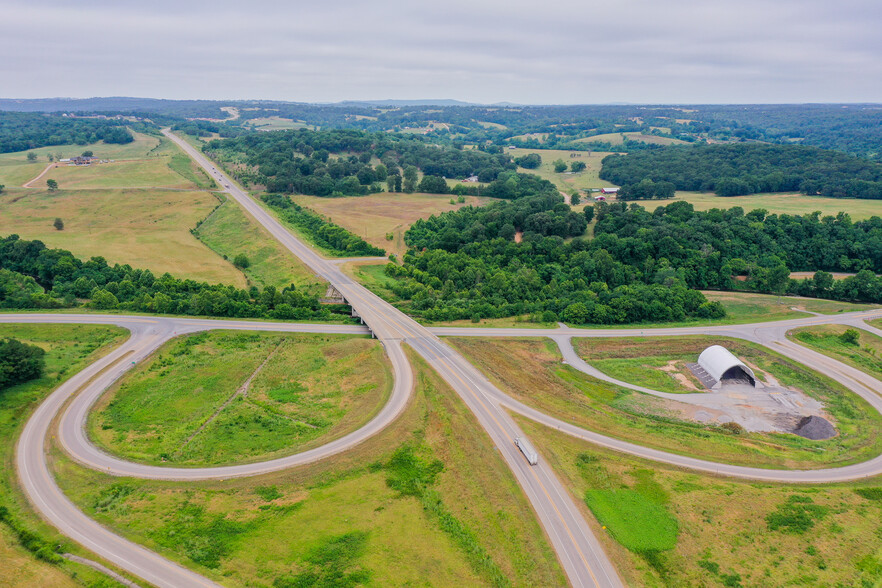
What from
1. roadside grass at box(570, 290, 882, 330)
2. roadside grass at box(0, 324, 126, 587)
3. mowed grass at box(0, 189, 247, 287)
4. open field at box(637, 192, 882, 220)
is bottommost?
roadside grass at box(0, 324, 126, 587)

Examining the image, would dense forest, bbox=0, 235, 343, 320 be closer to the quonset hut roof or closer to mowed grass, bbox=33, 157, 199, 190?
the quonset hut roof

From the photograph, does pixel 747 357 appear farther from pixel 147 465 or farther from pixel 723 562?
pixel 147 465

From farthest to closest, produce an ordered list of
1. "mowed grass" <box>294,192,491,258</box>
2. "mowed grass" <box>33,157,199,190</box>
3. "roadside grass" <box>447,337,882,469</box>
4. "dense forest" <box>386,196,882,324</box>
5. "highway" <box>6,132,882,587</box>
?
"mowed grass" <box>33,157,199,190</box> → "mowed grass" <box>294,192,491,258</box> → "dense forest" <box>386,196,882,324</box> → "roadside grass" <box>447,337,882,469</box> → "highway" <box>6,132,882,587</box>

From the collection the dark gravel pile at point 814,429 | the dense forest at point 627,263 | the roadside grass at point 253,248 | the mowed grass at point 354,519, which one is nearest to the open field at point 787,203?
the dense forest at point 627,263

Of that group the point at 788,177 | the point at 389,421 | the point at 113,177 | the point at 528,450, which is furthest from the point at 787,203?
the point at 113,177

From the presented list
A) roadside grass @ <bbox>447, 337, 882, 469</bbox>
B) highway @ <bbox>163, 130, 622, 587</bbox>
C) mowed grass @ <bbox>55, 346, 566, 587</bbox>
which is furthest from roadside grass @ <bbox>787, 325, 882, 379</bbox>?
mowed grass @ <bbox>55, 346, 566, 587</bbox>

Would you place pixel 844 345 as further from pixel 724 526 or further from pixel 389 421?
pixel 389 421
